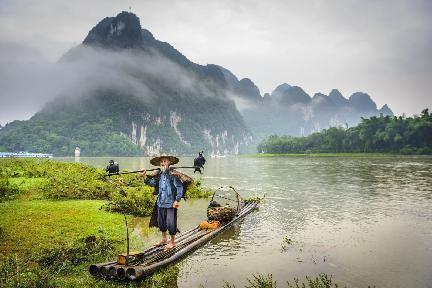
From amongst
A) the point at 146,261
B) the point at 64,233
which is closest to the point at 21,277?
the point at 146,261

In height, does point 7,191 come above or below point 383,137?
below

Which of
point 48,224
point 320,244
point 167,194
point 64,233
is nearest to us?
point 167,194

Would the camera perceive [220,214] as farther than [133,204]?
No

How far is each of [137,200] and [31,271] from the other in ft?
26.6

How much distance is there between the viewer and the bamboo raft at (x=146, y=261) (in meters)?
6.68

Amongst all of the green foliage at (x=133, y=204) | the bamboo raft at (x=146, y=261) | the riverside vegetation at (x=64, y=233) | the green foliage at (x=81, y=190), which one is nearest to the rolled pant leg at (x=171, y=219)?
the bamboo raft at (x=146, y=261)

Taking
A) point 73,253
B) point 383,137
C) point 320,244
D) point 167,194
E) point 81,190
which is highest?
point 383,137

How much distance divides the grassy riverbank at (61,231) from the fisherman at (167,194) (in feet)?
3.46

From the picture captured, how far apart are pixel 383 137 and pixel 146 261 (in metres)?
101

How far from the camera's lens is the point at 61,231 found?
985 cm

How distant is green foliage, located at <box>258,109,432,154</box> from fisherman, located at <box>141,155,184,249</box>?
9854 centimetres

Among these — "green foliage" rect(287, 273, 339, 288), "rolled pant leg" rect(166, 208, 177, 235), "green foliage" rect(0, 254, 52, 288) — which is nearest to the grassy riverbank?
"green foliage" rect(0, 254, 52, 288)

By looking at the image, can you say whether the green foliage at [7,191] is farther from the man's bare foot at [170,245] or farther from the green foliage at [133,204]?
the man's bare foot at [170,245]

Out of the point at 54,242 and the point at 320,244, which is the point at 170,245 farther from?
the point at 320,244
